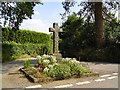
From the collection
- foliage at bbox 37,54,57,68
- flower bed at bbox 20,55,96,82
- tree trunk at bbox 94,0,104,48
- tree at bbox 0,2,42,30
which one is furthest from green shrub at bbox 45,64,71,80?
tree trunk at bbox 94,0,104,48

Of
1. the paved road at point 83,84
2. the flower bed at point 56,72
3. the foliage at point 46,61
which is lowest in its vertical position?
the paved road at point 83,84

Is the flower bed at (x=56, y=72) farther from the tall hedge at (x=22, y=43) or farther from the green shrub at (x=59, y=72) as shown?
the tall hedge at (x=22, y=43)

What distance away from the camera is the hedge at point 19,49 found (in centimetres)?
2109

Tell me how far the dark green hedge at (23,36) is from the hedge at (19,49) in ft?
3.13

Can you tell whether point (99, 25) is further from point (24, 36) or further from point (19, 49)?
point (24, 36)

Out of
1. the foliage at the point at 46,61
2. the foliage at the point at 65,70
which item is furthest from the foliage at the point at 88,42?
the foliage at the point at 65,70

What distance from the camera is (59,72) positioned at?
11.3 m

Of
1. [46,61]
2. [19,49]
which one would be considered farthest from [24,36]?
[46,61]

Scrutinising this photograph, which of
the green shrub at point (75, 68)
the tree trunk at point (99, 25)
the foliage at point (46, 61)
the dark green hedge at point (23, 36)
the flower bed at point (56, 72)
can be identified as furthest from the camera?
the tree trunk at point (99, 25)

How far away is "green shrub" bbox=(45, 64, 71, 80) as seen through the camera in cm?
1120

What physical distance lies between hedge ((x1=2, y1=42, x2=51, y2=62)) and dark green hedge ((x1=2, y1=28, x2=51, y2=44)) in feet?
3.13

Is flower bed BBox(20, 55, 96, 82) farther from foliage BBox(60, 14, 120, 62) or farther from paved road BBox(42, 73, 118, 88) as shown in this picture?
foliage BBox(60, 14, 120, 62)

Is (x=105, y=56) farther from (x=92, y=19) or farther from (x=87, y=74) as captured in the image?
(x=87, y=74)

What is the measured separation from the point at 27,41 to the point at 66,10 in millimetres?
5593
